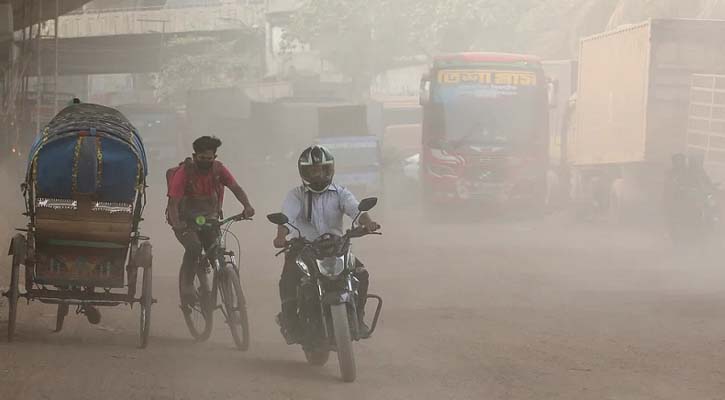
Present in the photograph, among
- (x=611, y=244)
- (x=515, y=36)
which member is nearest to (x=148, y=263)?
(x=611, y=244)

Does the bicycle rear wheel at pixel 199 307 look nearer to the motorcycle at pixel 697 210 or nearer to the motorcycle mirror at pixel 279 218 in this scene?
Result: the motorcycle mirror at pixel 279 218

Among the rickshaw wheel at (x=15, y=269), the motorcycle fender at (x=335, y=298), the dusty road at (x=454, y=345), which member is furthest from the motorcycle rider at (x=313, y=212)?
the rickshaw wheel at (x=15, y=269)

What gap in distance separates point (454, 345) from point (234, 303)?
6.12 feet

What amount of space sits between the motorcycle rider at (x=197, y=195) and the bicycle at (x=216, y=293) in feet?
0.25

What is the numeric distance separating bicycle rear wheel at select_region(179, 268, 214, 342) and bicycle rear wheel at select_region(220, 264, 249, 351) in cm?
29

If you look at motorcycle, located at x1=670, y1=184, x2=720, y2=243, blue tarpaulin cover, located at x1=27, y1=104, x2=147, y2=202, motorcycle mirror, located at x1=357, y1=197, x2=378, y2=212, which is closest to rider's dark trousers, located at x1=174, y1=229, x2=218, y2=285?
blue tarpaulin cover, located at x1=27, y1=104, x2=147, y2=202

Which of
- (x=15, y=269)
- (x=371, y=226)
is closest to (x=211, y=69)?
(x=15, y=269)

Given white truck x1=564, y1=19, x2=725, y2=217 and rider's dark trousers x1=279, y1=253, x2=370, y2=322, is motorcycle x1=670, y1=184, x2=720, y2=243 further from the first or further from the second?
rider's dark trousers x1=279, y1=253, x2=370, y2=322

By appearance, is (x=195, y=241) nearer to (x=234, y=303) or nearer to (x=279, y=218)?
(x=234, y=303)

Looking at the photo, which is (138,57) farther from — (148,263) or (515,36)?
(148,263)

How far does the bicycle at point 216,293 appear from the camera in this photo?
31.8 ft

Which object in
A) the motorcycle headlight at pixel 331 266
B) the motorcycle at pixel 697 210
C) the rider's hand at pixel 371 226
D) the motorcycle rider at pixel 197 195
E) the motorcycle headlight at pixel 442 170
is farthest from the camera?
the motorcycle headlight at pixel 442 170

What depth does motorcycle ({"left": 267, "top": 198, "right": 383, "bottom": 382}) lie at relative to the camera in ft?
27.0

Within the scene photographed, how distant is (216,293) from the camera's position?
1000 centimetres
